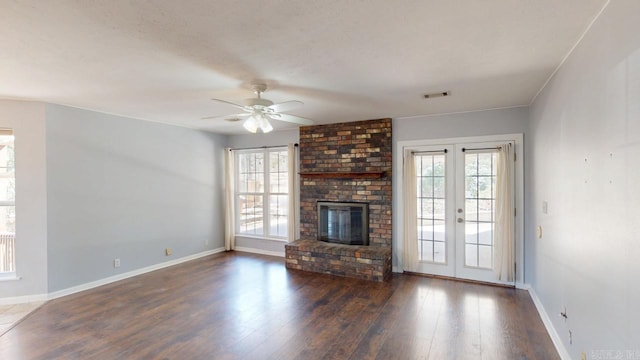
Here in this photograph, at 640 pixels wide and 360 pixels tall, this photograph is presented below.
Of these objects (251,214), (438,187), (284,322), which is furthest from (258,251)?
(438,187)

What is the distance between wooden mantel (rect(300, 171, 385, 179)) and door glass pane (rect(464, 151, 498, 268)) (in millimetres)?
1335

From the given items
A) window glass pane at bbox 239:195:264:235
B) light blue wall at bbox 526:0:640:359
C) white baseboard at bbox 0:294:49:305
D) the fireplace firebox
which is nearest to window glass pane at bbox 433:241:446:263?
the fireplace firebox

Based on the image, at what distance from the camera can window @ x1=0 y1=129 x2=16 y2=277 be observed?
13.1ft

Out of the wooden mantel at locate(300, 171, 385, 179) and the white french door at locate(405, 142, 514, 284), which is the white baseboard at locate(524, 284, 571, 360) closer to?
the white french door at locate(405, 142, 514, 284)

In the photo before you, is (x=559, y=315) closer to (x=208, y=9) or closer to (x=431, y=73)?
(x=431, y=73)

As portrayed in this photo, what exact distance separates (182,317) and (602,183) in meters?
3.93

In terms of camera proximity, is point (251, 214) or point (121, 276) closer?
point (121, 276)

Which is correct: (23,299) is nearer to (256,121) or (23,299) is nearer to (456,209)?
(256,121)

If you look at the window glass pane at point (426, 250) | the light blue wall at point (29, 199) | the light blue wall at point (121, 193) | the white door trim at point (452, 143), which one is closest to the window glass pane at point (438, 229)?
the window glass pane at point (426, 250)

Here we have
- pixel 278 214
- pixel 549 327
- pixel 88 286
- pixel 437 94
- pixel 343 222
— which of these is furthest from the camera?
pixel 278 214

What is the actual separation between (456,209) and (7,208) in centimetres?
615

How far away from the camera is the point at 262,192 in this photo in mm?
6566

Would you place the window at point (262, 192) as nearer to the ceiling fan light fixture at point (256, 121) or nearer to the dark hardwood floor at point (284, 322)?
the dark hardwood floor at point (284, 322)

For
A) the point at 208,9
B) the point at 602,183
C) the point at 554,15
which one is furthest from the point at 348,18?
the point at 602,183
